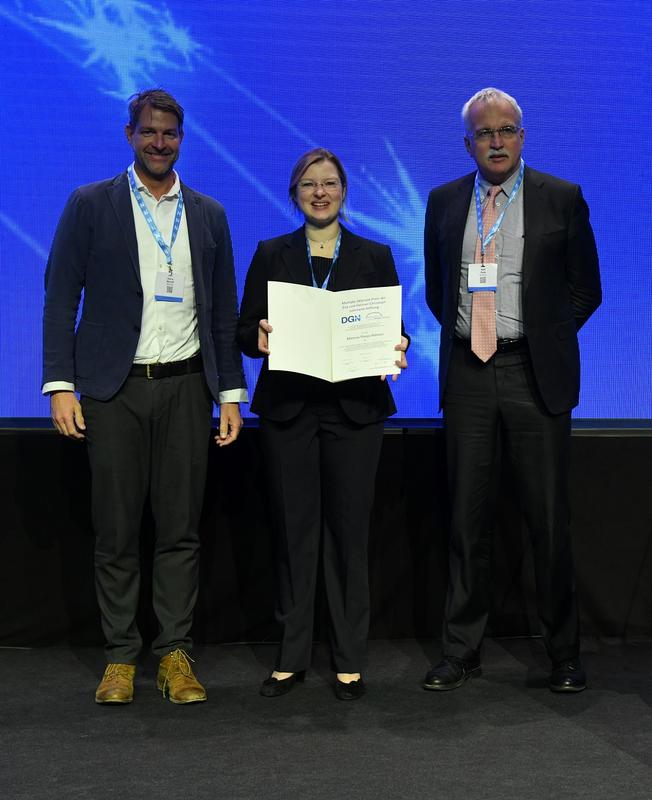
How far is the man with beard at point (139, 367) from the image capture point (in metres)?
2.82

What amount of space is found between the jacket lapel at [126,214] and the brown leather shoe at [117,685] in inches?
45.0

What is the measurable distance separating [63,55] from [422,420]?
73.7 inches

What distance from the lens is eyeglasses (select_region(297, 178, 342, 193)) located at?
9.17ft

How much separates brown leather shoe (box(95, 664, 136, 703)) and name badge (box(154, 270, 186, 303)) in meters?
1.08

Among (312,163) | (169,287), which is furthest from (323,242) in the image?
(169,287)

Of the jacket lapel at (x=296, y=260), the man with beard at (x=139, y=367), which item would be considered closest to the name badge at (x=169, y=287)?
the man with beard at (x=139, y=367)

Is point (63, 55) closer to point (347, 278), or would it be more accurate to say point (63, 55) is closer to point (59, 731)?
point (347, 278)

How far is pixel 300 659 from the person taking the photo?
9.72 feet

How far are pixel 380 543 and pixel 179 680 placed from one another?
978 millimetres

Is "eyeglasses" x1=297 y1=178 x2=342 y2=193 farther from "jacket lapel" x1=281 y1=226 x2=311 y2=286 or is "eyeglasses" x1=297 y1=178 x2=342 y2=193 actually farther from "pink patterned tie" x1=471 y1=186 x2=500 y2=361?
"pink patterned tie" x1=471 y1=186 x2=500 y2=361

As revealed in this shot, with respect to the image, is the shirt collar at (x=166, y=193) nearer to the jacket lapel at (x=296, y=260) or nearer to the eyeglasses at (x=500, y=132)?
the jacket lapel at (x=296, y=260)

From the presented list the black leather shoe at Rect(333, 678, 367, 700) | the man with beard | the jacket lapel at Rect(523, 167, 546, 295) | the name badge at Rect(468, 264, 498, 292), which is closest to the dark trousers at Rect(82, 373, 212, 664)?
the man with beard

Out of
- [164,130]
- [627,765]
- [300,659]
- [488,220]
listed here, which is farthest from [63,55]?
[627,765]

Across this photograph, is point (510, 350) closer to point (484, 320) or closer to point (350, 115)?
point (484, 320)
